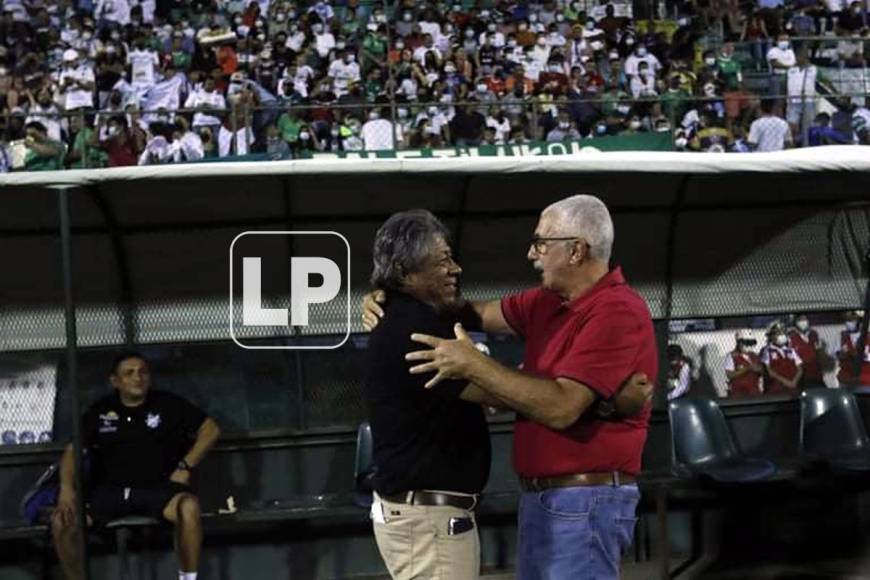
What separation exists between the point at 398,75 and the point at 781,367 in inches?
428

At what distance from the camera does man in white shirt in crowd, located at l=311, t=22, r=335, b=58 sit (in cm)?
1775

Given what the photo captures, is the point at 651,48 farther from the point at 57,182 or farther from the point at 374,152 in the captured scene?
the point at 57,182

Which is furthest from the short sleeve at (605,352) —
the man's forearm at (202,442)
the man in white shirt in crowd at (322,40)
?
the man in white shirt in crowd at (322,40)

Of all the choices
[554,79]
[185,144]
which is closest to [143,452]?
[185,144]

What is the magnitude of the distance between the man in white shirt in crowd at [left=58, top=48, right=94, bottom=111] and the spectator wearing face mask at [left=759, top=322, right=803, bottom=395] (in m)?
10.8

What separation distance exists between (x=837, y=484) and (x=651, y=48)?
12398 mm

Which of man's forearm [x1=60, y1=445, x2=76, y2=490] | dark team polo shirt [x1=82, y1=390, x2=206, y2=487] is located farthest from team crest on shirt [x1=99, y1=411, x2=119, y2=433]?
man's forearm [x1=60, y1=445, x2=76, y2=490]

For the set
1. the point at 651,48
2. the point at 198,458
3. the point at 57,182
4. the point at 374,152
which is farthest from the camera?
the point at 651,48

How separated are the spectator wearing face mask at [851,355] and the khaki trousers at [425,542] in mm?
4265

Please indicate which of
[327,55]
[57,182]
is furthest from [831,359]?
[327,55]

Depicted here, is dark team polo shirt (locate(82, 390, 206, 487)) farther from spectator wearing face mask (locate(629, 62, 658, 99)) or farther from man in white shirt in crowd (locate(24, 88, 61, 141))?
spectator wearing face mask (locate(629, 62, 658, 99))

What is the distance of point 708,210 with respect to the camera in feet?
22.2

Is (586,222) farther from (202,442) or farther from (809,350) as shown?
(809,350)

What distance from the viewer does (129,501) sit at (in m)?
6.32
